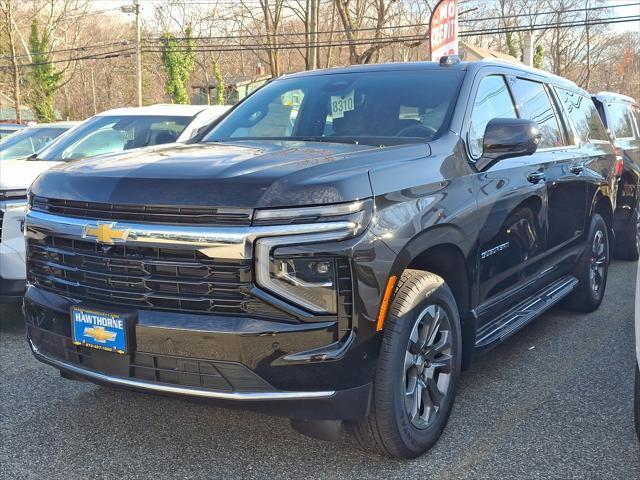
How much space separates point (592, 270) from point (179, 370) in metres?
3.99

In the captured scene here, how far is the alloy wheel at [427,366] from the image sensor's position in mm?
3008

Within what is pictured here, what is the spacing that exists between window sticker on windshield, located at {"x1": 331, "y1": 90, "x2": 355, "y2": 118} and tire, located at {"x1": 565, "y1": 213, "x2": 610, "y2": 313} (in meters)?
2.41

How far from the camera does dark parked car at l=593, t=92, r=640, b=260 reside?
7641mm

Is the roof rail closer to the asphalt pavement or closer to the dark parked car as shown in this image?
the asphalt pavement

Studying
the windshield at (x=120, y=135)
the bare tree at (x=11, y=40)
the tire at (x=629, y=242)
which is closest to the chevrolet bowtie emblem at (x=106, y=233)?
the windshield at (x=120, y=135)

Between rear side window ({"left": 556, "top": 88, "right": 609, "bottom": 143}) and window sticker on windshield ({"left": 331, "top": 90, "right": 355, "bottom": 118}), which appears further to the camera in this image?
rear side window ({"left": 556, "top": 88, "right": 609, "bottom": 143})

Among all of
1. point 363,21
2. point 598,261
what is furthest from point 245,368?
point 363,21

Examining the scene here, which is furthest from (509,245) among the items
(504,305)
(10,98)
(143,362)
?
(10,98)

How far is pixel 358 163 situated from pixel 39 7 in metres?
54.1

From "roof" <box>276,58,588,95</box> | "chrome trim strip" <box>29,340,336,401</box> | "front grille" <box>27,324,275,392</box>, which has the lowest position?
"chrome trim strip" <box>29,340,336,401</box>

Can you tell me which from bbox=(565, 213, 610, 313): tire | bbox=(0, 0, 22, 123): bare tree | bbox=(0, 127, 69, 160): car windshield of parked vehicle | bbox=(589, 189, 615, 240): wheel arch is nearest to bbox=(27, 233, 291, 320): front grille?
bbox=(565, 213, 610, 313): tire

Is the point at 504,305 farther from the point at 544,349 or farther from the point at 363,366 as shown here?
the point at 363,366

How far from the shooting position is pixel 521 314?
4.14 metres

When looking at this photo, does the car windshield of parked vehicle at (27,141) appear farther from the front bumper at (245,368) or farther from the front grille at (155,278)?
the front bumper at (245,368)
